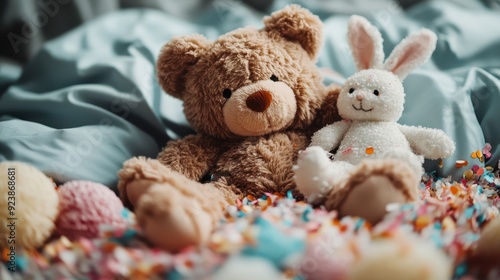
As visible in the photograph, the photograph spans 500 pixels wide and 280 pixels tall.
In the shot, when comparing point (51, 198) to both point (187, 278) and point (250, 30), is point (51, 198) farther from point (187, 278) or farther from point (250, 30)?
point (250, 30)

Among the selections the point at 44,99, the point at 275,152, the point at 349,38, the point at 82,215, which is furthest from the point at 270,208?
the point at 44,99

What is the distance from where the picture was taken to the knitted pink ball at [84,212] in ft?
2.32

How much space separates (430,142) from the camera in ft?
2.83

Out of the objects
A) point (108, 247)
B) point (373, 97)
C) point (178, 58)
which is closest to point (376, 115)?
point (373, 97)

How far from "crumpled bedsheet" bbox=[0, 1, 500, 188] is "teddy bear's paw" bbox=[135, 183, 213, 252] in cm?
33

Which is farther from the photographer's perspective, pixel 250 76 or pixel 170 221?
pixel 250 76

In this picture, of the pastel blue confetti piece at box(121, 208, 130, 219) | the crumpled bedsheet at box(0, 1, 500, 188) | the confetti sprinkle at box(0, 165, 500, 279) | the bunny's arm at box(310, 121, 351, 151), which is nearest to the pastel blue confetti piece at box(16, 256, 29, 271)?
the confetti sprinkle at box(0, 165, 500, 279)

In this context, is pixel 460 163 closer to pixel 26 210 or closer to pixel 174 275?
pixel 174 275

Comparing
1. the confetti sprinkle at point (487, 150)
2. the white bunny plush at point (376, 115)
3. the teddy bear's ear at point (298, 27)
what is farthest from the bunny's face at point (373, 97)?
the confetti sprinkle at point (487, 150)

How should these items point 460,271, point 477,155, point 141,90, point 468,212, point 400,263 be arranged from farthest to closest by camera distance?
1. point 141,90
2. point 477,155
3. point 468,212
4. point 460,271
5. point 400,263

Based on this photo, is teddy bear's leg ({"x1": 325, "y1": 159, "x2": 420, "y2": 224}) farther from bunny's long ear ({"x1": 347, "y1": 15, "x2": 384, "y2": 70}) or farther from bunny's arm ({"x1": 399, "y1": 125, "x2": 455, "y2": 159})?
bunny's long ear ({"x1": 347, "y1": 15, "x2": 384, "y2": 70})

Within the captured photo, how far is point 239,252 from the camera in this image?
564 millimetres

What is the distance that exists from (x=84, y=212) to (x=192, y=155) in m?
0.26

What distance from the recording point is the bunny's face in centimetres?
86
